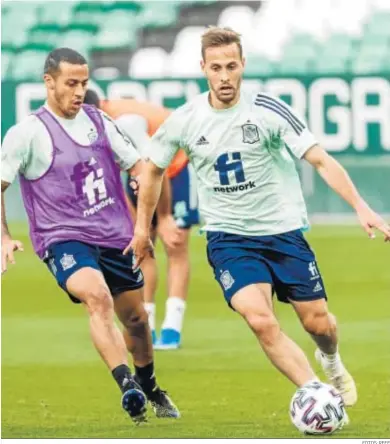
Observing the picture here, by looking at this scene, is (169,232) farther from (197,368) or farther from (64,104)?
(197,368)

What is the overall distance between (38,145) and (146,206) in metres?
0.75

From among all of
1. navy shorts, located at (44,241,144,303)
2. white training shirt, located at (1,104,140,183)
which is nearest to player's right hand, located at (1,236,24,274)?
navy shorts, located at (44,241,144,303)

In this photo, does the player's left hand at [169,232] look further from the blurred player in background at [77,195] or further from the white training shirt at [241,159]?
the white training shirt at [241,159]

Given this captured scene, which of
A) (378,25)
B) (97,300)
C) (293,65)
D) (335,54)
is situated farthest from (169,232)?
(378,25)

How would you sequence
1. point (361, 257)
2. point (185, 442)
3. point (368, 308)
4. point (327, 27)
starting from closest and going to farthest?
point (185, 442) < point (368, 308) < point (361, 257) < point (327, 27)

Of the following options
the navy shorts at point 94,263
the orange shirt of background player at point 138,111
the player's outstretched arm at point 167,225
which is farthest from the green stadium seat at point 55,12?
the navy shorts at point 94,263

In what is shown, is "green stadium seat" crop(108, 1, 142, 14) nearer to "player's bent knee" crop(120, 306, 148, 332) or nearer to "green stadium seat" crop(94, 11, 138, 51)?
"green stadium seat" crop(94, 11, 138, 51)

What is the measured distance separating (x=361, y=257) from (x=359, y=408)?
1065 centimetres

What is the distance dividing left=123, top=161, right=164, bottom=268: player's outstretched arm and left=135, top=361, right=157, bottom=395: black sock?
2.55ft

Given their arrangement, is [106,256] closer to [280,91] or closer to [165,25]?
[280,91]

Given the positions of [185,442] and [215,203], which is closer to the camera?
[185,442]

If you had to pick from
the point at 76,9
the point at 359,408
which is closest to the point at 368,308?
the point at 359,408

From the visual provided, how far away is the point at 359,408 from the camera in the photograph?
923cm

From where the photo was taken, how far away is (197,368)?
11.4m
